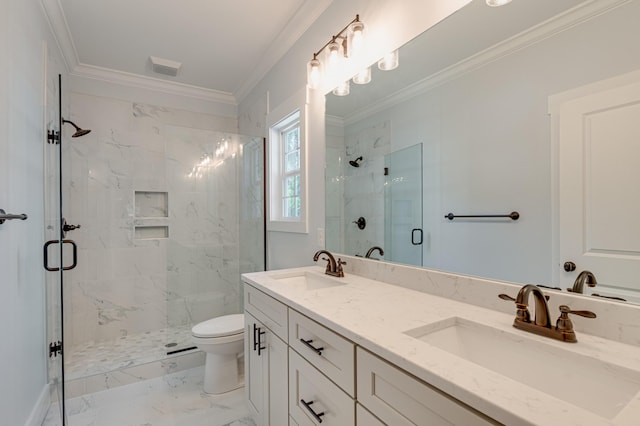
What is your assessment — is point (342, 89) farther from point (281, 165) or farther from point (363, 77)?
point (281, 165)

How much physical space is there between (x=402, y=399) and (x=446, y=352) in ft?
0.51

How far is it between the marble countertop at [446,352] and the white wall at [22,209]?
48.5 inches

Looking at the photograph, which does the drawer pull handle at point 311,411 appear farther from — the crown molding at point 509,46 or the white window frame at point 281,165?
the crown molding at point 509,46

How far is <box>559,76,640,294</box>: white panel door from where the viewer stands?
2.64 ft

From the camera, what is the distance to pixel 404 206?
1.52 meters

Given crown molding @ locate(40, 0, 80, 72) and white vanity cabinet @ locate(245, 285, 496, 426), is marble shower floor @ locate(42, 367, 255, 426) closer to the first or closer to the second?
white vanity cabinet @ locate(245, 285, 496, 426)

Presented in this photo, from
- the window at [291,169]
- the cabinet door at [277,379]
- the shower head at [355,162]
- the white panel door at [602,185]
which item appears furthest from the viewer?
the window at [291,169]

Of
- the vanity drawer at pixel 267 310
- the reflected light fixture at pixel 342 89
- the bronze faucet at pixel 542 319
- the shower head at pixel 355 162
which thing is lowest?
the vanity drawer at pixel 267 310

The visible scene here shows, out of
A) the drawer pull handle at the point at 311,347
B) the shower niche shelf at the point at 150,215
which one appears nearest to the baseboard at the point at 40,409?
the shower niche shelf at the point at 150,215

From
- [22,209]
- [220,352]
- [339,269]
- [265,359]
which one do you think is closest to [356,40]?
[339,269]

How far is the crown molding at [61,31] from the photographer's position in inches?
77.4

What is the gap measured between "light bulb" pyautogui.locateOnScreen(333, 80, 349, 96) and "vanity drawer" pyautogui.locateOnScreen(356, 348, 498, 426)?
149 cm

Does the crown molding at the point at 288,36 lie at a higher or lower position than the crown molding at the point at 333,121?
higher

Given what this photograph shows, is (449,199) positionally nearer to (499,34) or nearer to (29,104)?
(499,34)
